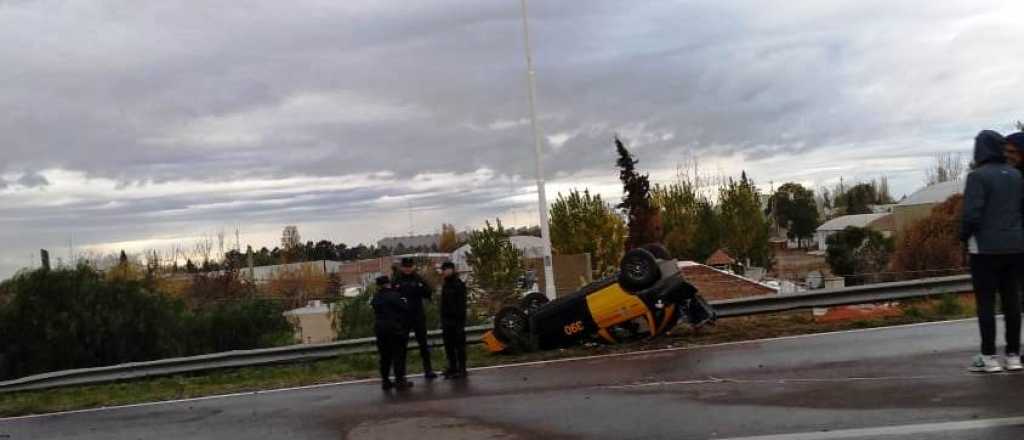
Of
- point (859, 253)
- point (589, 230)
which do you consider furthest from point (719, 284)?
point (859, 253)

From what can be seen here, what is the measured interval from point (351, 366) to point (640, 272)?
4387mm

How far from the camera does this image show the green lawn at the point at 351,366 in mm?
11430

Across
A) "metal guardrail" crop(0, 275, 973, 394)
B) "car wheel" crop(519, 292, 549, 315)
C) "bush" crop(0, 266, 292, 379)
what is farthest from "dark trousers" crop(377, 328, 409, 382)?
"bush" crop(0, 266, 292, 379)

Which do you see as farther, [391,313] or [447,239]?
[447,239]

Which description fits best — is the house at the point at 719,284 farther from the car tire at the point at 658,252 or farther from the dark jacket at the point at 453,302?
the dark jacket at the point at 453,302

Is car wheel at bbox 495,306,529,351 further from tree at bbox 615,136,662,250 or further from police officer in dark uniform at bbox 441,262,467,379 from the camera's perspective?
A: tree at bbox 615,136,662,250

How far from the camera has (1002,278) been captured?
6949mm

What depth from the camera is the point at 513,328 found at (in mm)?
12273

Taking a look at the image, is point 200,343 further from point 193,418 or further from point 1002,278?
point 1002,278

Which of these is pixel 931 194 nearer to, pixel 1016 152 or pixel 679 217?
pixel 679 217

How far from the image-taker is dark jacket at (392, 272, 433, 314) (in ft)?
35.8

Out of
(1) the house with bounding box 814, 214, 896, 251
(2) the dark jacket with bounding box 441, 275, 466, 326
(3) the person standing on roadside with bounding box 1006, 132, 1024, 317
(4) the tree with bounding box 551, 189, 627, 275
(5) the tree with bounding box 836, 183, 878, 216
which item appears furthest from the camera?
(5) the tree with bounding box 836, 183, 878, 216

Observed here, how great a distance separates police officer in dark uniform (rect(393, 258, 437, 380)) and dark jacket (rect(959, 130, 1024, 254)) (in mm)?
6209

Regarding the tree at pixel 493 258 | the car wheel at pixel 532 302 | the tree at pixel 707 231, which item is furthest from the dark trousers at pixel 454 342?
the tree at pixel 707 231
